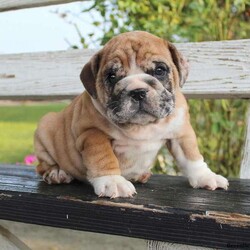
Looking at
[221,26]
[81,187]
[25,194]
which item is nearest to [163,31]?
[221,26]

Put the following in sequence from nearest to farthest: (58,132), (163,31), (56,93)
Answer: (58,132), (56,93), (163,31)

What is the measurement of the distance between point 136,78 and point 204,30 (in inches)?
60.1

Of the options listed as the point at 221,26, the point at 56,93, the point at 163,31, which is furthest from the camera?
the point at 221,26

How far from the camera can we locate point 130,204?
1239 millimetres

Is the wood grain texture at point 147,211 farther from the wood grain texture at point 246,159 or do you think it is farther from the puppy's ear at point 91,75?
the wood grain texture at point 246,159

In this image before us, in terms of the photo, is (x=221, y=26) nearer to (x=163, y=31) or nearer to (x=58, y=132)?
(x=163, y=31)

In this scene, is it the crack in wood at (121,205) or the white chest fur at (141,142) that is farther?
the white chest fur at (141,142)

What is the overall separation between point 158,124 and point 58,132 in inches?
15.4

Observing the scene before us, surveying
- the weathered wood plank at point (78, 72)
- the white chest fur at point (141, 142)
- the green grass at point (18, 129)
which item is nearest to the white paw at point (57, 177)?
Result: the white chest fur at point (141, 142)

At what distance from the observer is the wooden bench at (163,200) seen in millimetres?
1140

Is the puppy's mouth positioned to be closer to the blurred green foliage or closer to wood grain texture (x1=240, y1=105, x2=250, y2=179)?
wood grain texture (x1=240, y1=105, x2=250, y2=179)

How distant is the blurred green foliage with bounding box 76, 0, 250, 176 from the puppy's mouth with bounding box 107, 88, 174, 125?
123 cm

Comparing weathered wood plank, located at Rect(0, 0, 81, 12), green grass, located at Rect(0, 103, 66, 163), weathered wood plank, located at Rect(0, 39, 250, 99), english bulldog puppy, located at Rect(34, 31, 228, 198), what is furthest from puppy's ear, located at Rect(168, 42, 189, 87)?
green grass, located at Rect(0, 103, 66, 163)

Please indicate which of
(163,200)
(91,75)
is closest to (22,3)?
(91,75)
